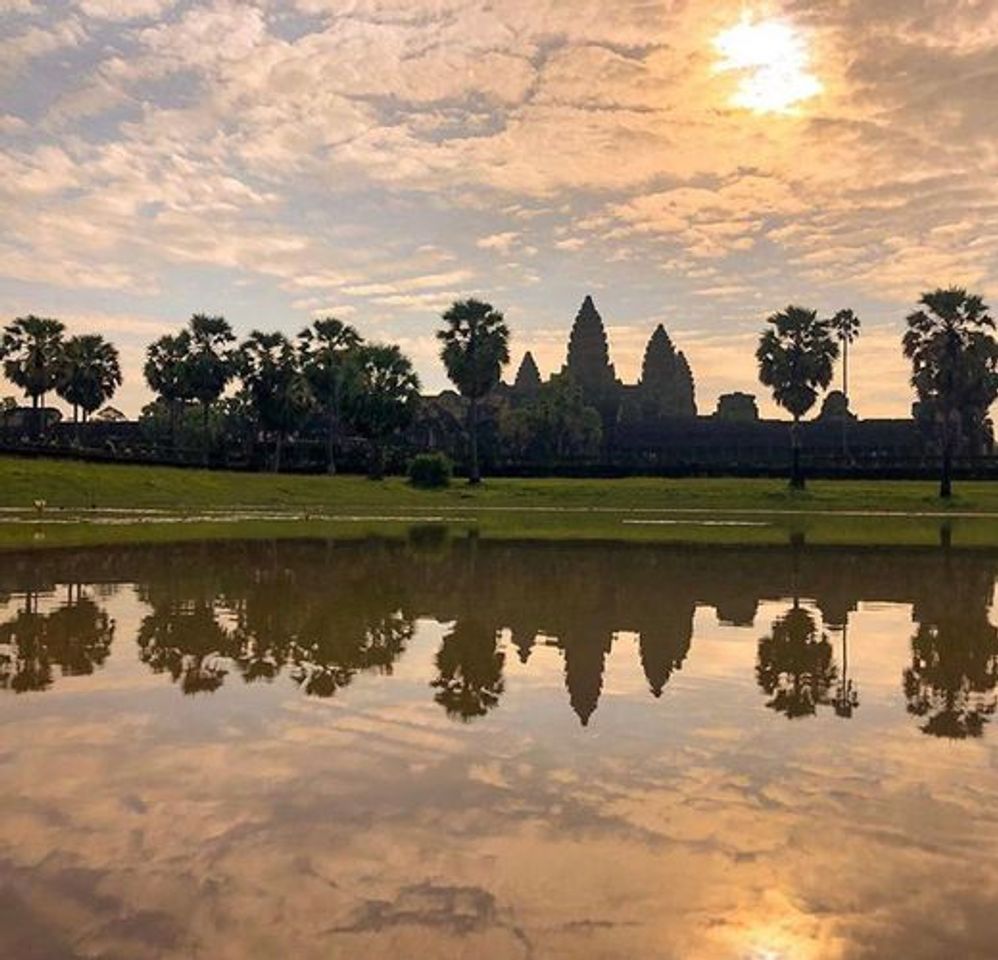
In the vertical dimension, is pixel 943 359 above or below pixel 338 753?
above

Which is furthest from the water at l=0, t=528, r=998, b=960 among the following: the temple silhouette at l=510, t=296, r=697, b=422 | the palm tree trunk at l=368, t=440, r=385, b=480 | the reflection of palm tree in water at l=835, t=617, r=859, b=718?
the temple silhouette at l=510, t=296, r=697, b=422

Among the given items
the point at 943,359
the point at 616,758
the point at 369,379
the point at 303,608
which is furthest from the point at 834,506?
the point at 616,758

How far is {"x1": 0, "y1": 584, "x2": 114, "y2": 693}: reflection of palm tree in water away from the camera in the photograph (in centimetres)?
1203

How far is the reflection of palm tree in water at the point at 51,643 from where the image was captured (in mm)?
12031

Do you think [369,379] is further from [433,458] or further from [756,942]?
[756,942]

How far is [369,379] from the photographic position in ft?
286

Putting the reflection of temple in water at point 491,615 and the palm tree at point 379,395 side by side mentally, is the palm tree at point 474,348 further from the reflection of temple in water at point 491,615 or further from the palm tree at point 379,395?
the reflection of temple in water at point 491,615

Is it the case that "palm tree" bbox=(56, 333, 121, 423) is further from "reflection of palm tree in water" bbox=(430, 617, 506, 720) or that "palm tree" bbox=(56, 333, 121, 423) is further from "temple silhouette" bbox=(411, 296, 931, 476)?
"reflection of palm tree in water" bbox=(430, 617, 506, 720)

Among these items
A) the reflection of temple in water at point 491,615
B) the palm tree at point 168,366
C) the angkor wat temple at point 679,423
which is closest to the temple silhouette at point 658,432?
the angkor wat temple at point 679,423

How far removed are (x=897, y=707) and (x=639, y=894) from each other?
5.84 meters

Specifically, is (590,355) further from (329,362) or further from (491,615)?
(491,615)

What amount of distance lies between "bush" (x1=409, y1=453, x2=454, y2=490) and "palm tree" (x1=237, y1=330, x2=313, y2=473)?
1602cm

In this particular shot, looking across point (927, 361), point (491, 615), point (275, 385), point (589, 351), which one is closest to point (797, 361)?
point (927, 361)

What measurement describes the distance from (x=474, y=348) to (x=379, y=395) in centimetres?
889
